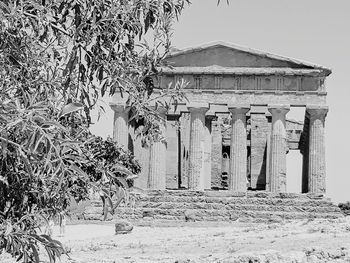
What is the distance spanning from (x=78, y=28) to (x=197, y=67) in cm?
3161

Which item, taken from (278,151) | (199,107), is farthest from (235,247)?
(199,107)

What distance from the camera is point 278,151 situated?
3656 centimetres

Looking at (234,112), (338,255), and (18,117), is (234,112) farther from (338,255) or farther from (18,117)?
(18,117)

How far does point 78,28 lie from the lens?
17.7ft

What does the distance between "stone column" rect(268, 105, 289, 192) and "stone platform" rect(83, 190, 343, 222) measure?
4.07 metres

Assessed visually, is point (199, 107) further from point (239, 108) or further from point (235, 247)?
point (235, 247)

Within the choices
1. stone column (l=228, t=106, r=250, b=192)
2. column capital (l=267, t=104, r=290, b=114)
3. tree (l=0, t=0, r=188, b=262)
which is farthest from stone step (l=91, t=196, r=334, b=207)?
tree (l=0, t=0, r=188, b=262)

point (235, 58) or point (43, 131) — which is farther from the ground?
point (235, 58)

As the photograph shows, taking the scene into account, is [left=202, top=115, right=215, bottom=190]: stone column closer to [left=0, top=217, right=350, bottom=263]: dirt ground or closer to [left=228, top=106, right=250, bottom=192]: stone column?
[left=228, top=106, right=250, bottom=192]: stone column

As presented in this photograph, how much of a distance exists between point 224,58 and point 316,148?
626cm

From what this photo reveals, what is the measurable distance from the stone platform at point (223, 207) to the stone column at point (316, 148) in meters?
4.06

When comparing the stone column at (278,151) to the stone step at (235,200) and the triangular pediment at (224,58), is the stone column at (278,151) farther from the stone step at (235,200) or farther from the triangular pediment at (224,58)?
the stone step at (235,200)

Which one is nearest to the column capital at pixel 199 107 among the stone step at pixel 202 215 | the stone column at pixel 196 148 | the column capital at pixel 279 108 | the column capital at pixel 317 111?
the stone column at pixel 196 148

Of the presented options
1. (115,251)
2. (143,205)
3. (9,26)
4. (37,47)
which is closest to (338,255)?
(115,251)
